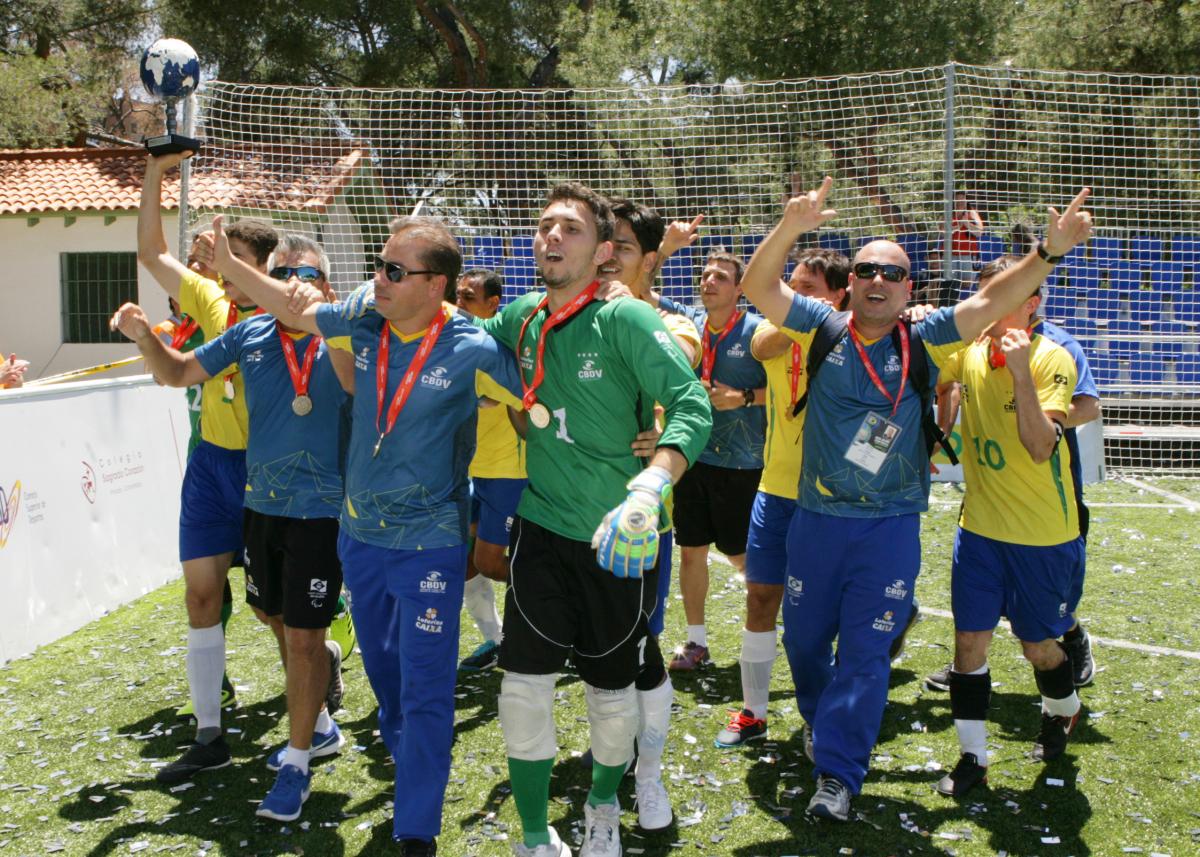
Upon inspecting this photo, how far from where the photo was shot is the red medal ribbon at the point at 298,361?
164 inches

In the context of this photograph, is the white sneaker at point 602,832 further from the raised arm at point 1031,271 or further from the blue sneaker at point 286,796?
the raised arm at point 1031,271

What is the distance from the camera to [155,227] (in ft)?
14.2

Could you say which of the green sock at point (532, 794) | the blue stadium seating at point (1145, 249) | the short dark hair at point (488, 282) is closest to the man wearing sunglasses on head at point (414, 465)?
the green sock at point (532, 794)

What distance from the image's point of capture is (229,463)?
4621mm

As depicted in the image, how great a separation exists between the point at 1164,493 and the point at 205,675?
983 cm

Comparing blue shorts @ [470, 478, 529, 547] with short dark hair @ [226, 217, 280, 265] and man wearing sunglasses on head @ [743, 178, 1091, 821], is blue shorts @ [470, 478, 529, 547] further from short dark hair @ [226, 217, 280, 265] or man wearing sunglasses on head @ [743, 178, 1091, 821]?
man wearing sunglasses on head @ [743, 178, 1091, 821]

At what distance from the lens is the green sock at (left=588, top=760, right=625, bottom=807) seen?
145 inches

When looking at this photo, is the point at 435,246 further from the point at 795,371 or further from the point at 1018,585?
the point at 1018,585

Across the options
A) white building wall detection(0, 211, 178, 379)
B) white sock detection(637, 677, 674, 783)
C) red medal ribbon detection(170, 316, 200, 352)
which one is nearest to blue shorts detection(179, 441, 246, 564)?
red medal ribbon detection(170, 316, 200, 352)

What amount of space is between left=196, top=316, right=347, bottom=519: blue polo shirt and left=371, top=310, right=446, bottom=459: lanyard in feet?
1.92

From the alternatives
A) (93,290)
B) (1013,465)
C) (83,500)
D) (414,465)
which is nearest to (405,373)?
(414,465)

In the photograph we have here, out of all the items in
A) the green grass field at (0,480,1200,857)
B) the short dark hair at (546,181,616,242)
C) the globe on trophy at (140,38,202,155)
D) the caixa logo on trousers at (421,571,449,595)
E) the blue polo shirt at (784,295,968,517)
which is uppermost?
the globe on trophy at (140,38,202,155)

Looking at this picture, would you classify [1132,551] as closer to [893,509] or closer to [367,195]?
[893,509]

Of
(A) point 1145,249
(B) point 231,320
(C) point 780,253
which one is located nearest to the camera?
(C) point 780,253
